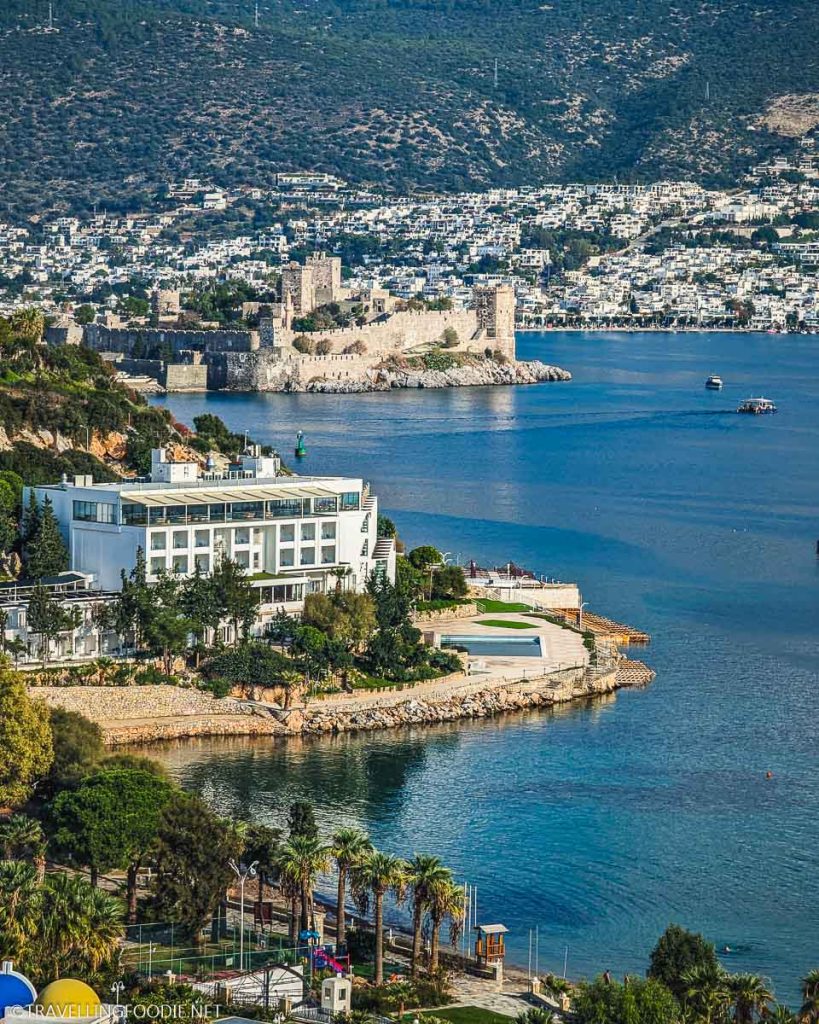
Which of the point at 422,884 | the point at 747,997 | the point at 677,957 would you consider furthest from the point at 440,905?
the point at 747,997

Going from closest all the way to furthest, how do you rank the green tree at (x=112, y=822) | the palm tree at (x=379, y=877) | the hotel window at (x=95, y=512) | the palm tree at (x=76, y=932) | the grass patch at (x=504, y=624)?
the palm tree at (x=76, y=932), the palm tree at (x=379, y=877), the green tree at (x=112, y=822), the hotel window at (x=95, y=512), the grass patch at (x=504, y=624)

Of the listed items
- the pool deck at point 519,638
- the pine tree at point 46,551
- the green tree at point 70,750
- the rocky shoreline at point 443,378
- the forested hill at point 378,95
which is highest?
the forested hill at point 378,95

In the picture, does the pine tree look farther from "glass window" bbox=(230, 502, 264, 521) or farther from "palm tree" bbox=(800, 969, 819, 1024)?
"palm tree" bbox=(800, 969, 819, 1024)

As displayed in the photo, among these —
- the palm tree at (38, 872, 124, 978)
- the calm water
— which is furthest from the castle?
the palm tree at (38, 872, 124, 978)

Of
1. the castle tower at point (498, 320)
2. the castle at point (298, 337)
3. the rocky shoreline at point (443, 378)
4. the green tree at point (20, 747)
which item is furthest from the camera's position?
the castle tower at point (498, 320)

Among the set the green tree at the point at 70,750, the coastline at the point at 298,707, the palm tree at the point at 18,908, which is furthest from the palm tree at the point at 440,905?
the coastline at the point at 298,707

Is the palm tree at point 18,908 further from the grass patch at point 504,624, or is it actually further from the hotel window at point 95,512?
the grass patch at point 504,624

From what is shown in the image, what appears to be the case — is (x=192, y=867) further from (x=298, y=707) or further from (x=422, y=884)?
(x=298, y=707)
